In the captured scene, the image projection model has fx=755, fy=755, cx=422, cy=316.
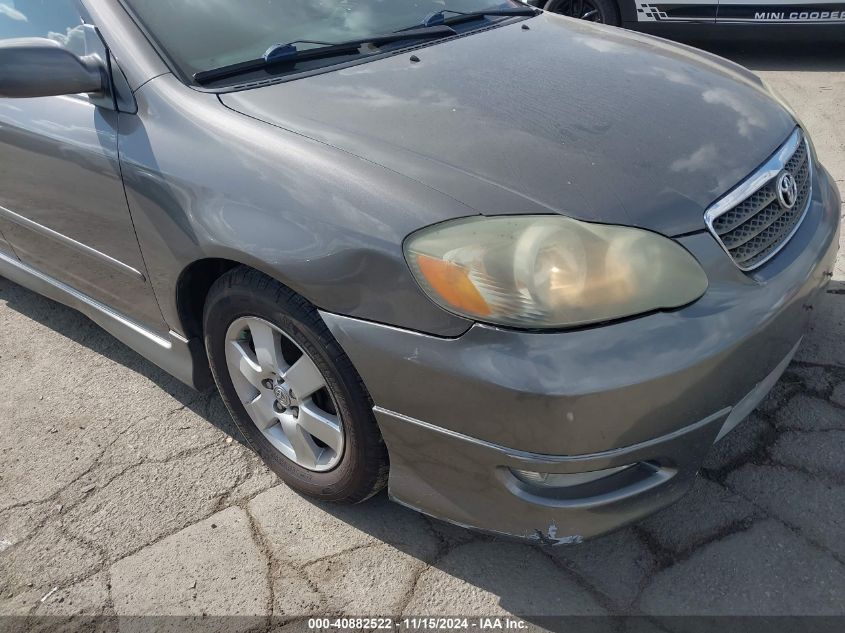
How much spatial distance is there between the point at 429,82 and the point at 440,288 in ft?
2.58

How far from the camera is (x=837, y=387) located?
2.50 m

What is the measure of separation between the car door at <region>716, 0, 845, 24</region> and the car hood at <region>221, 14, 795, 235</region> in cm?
349

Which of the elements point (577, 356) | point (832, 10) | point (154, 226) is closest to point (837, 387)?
point (577, 356)

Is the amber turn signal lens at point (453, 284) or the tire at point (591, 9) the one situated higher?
the amber turn signal lens at point (453, 284)

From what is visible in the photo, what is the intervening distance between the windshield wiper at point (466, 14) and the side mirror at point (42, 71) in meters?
1.10

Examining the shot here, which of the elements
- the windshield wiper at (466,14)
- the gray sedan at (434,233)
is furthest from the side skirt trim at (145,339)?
the windshield wiper at (466,14)

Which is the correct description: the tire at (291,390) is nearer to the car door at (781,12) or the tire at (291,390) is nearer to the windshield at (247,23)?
the windshield at (247,23)

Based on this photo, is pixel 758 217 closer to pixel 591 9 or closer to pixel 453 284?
pixel 453 284

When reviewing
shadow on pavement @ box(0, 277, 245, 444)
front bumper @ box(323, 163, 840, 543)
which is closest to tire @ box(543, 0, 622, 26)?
shadow on pavement @ box(0, 277, 245, 444)

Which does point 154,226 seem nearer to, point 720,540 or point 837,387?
point 720,540

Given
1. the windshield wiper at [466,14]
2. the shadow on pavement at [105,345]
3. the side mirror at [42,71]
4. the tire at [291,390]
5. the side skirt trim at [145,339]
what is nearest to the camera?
the tire at [291,390]

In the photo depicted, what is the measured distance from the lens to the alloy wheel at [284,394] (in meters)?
2.02

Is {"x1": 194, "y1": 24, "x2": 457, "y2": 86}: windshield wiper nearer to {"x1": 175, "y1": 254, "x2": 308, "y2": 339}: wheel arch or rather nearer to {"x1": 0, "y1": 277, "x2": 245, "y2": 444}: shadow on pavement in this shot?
{"x1": 175, "y1": 254, "x2": 308, "y2": 339}: wheel arch

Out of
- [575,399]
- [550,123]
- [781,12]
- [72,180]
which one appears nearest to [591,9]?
[781,12]
